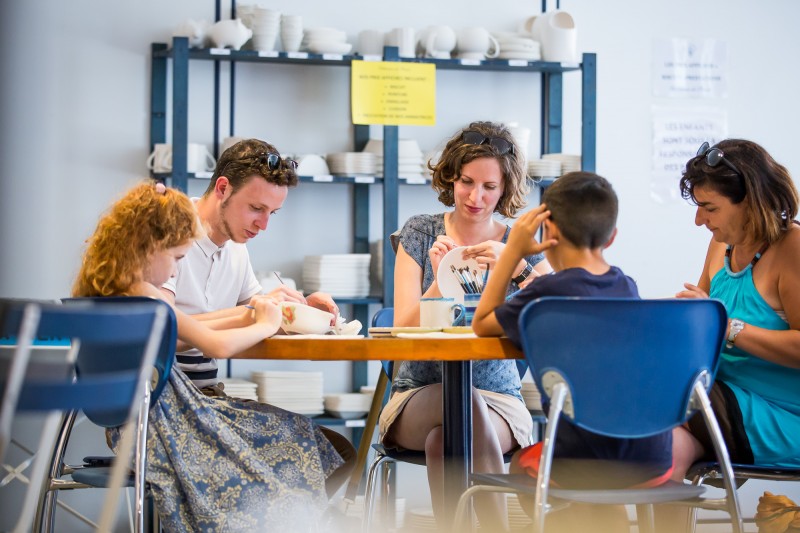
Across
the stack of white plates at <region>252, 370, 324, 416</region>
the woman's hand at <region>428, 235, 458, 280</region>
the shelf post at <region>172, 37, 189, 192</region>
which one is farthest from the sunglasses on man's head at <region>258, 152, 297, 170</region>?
the stack of white plates at <region>252, 370, 324, 416</region>

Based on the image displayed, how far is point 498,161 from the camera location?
2918mm

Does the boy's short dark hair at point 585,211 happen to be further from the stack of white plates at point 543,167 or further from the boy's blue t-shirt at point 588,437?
the stack of white plates at point 543,167

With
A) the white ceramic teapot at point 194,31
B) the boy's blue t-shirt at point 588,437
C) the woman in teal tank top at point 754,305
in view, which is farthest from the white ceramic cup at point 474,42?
the boy's blue t-shirt at point 588,437

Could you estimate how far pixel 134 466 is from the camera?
7.02ft

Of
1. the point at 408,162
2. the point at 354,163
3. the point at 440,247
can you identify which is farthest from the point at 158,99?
the point at 440,247

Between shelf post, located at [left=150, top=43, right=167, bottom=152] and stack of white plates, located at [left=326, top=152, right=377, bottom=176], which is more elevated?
shelf post, located at [left=150, top=43, right=167, bottom=152]

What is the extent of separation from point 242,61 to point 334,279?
1.11 meters

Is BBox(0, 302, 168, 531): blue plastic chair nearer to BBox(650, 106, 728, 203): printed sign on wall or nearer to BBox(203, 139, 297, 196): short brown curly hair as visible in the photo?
BBox(203, 139, 297, 196): short brown curly hair

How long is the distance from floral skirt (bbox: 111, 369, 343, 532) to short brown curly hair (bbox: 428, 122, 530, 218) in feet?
3.39

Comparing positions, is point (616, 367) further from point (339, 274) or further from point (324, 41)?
point (324, 41)

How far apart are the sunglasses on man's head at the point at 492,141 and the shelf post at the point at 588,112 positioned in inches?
73.8

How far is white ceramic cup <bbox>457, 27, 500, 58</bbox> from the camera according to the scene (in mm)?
4609

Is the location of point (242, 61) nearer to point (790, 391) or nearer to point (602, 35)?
point (602, 35)

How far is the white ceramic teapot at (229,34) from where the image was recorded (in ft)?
14.4
